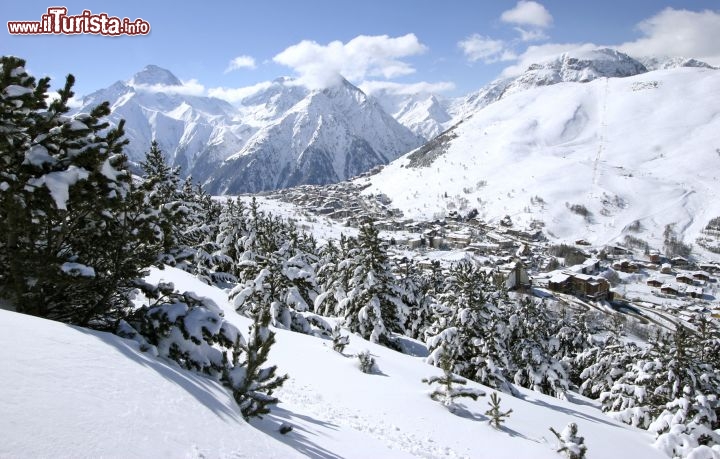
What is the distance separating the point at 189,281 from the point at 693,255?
169m

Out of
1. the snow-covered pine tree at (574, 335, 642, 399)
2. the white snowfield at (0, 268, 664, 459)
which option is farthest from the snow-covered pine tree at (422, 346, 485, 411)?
the snow-covered pine tree at (574, 335, 642, 399)

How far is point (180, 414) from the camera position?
4750 mm

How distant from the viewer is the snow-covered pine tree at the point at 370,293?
75.2 ft

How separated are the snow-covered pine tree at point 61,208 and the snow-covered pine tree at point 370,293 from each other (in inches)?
624

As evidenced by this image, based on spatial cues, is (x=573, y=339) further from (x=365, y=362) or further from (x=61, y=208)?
(x=61, y=208)

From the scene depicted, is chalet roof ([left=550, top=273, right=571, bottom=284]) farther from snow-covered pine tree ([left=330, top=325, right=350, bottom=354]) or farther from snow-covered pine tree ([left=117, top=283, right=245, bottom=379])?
snow-covered pine tree ([left=117, top=283, right=245, bottom=379])

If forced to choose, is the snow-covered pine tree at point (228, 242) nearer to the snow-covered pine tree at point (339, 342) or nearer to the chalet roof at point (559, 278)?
the snow-covered pine tree at point (339, 342)

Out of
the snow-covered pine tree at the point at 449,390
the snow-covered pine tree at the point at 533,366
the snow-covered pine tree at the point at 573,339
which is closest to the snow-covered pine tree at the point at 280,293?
the snow-covered pine tree at the point at 449,390

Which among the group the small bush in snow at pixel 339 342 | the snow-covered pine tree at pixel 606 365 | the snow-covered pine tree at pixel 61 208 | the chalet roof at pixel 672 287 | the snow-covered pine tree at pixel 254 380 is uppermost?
the chalet roof at pixel 672 287

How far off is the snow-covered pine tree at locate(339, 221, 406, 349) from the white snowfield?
33.3 ft

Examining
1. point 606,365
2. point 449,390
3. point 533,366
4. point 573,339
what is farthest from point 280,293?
point 573,339

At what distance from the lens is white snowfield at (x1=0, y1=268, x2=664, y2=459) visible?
364 centimetres

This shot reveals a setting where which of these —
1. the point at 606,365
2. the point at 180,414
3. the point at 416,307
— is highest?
the point at 180,414

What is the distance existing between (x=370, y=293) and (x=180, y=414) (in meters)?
19.0
